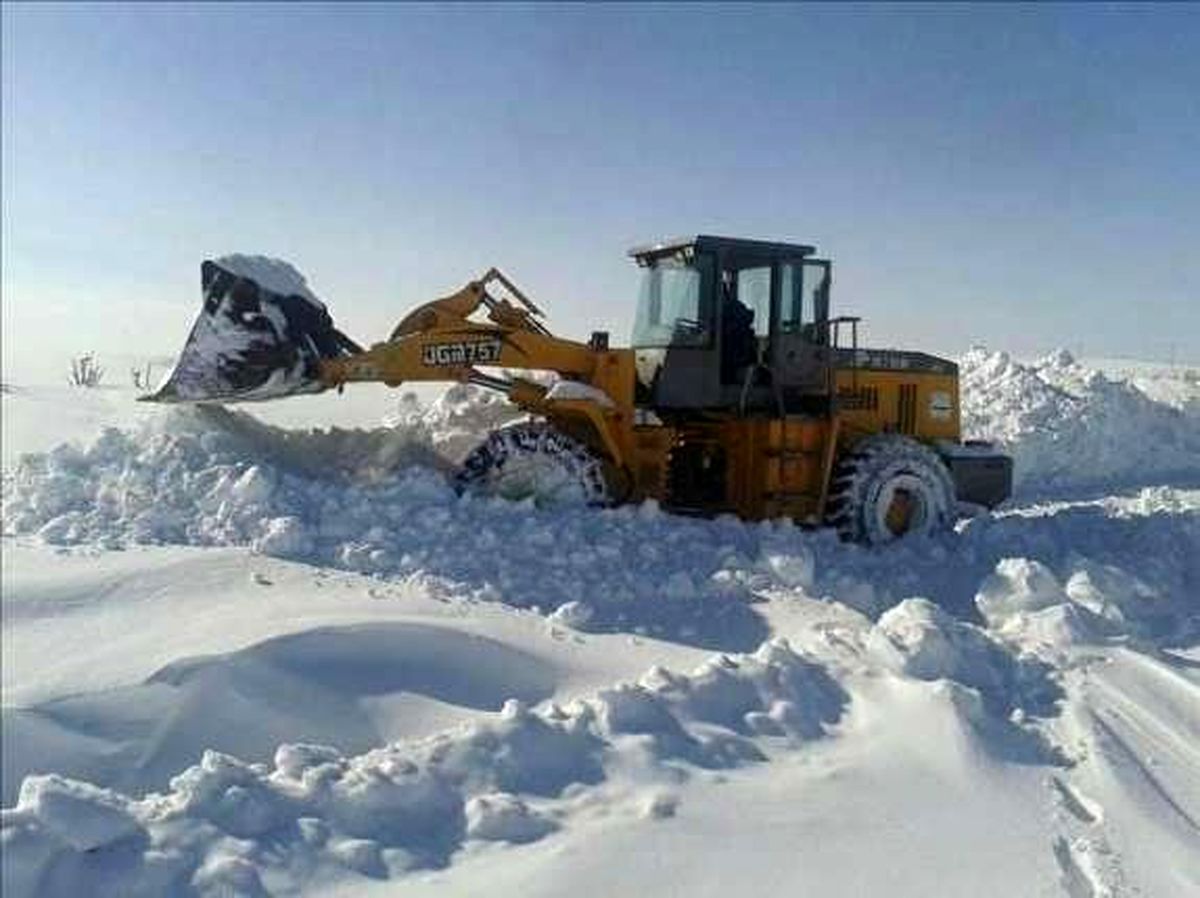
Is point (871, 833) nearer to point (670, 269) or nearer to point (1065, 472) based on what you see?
point (670, 269)

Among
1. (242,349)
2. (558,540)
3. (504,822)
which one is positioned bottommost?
(504,822)

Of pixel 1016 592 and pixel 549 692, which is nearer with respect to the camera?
pixel 549 692

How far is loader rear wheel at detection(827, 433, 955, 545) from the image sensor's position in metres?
9.23

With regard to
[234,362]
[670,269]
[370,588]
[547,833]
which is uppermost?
[670,269]

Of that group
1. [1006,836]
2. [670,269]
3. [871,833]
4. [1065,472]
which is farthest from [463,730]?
[1065,472]

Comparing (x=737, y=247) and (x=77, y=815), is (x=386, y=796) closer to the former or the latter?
(x=77, y=815)

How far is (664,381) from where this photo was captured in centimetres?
948

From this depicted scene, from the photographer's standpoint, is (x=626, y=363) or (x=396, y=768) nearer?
(x=396, y=768)

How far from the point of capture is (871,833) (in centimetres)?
407

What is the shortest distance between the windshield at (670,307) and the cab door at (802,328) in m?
0.66

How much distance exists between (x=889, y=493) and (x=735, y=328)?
5.83 ft

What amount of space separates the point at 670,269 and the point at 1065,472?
874 cm

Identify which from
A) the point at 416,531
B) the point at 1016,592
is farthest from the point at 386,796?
the point at 1016,592

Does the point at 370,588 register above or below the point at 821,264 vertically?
below
